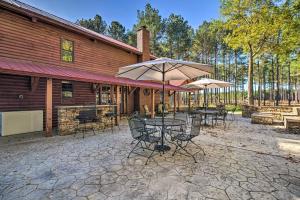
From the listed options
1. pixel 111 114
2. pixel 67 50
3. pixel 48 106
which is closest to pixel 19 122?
pixel 48 106

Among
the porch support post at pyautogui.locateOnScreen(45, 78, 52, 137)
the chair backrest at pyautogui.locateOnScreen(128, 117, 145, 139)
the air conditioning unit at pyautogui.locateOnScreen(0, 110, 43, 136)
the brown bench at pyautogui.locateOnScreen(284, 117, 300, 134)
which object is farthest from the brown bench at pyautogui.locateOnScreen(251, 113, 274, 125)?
the air conditioning unit at pyautogui.locateOnScreen(0, 110, 43, 136)

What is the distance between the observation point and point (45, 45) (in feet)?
28.7

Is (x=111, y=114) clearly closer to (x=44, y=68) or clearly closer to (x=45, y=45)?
(x=44, y=68)

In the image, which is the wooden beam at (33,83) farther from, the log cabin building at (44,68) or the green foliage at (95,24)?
the green foliage at (95,24)

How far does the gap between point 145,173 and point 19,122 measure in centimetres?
658

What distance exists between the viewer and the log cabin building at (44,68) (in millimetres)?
6914

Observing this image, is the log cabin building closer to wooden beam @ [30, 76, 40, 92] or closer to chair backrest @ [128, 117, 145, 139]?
wooden beam @ [30, 76, 40, 92]

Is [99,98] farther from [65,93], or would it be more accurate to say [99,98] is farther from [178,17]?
[178,17]

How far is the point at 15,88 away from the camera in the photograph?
798 centimetres

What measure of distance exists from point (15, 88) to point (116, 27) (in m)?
21.4

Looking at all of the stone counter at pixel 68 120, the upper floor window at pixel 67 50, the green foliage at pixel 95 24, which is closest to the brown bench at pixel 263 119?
the stone counter at pixel 68 120

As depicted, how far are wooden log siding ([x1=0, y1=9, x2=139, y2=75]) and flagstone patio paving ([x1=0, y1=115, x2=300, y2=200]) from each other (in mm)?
4743

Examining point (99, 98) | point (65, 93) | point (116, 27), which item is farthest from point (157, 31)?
point (65, 93)

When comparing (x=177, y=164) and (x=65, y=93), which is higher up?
(x=65, y=93)
